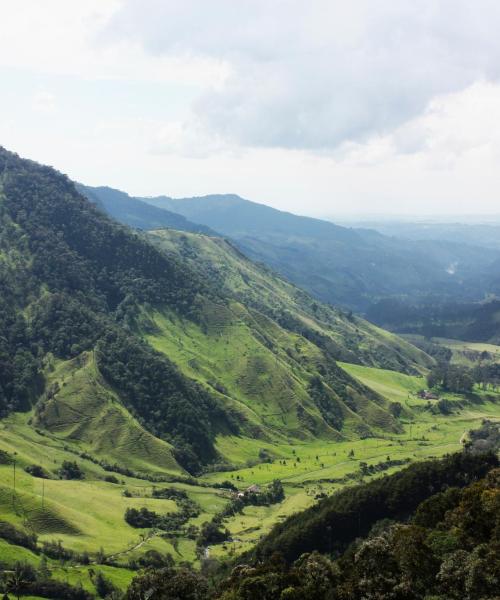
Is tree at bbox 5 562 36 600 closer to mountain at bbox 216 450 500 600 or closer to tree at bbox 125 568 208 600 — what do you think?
tree at bbox 125 568 208 600

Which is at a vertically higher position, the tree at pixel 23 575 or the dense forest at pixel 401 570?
the dense forest at pixel 401 570

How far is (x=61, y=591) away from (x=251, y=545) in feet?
169

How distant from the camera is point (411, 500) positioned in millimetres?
137875

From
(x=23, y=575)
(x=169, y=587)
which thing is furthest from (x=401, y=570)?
(x=23, y=575)

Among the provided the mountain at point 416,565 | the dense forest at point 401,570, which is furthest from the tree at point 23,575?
the mountain at point 416,565

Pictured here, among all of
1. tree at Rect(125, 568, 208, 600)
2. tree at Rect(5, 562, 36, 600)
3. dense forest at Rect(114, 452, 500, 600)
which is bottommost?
tree at Rect(5, 562, 36, 600)

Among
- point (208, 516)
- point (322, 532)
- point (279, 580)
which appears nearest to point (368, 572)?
point (279, 580)

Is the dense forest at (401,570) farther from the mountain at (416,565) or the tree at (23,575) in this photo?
the tree at (23,575)

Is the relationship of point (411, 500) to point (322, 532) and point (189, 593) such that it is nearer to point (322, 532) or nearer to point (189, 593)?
point (322, 532)

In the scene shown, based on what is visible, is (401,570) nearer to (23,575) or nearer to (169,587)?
(169,587)

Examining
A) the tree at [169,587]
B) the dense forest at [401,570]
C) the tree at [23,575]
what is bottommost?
the tree at [23,575]

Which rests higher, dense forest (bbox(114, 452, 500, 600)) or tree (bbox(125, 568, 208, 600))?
dense forest (bbox(114, 452, 500, 600))

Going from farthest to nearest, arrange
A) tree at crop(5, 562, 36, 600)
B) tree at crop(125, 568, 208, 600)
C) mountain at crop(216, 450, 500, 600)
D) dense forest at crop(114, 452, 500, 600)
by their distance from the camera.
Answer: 1. tree at crop(5, 562, 36, 600)
2. tree at crop(125, 568, 208, 600)
3. dense forest at crop(114, 452, 500, 600)
4. mountain at crop(216, 450, 500, 600)

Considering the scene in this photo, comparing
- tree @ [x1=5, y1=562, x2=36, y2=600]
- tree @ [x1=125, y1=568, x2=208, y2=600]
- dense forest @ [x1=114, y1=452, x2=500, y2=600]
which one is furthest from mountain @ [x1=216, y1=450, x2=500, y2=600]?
tree @ [x1=5, y1=562, x2=36, y2=600]
